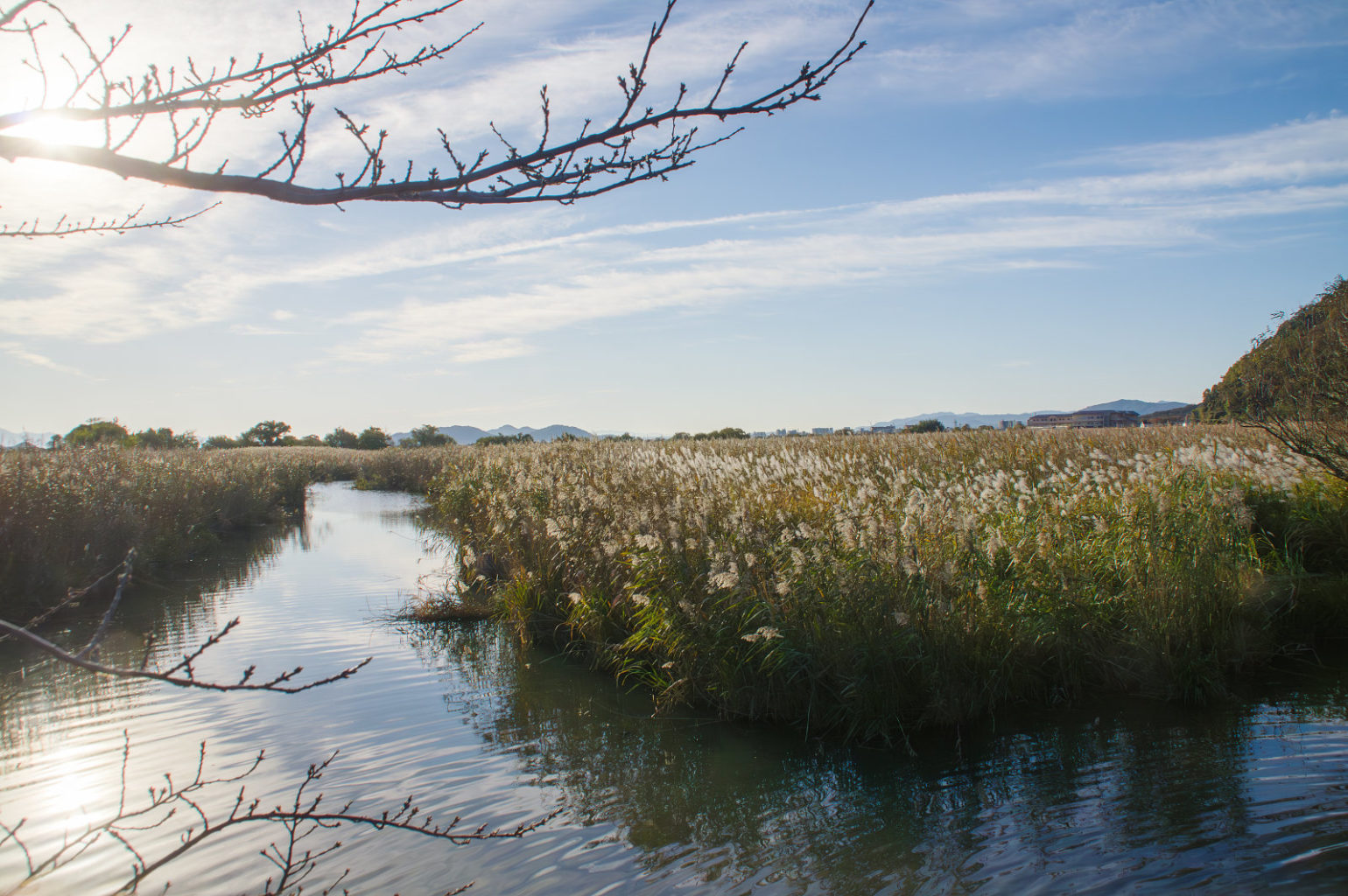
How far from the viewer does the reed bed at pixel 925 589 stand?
561 centimetres

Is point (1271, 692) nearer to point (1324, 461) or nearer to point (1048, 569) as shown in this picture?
point (1048, 569)

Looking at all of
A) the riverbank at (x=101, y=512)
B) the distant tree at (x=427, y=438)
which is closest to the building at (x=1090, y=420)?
the riverbank at (x=101, y=512)

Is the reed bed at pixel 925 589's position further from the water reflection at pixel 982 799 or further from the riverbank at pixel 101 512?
the riverbank at pixel 101 512

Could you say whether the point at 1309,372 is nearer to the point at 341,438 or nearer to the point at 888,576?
the point at 888,576

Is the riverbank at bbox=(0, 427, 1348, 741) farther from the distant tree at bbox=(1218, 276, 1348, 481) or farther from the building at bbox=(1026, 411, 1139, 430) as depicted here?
the building at bbox=(1026, 411, 1139, 430)

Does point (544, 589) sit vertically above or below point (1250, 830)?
above

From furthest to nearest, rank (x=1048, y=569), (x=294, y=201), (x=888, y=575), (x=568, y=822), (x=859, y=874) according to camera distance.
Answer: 1. (x=1048, y=569)
2. (x=888, y=575)
3. (x=568, y=822)
4. (x=859, y=874)
5. (x=294, y=201)

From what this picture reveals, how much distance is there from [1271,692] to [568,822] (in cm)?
529

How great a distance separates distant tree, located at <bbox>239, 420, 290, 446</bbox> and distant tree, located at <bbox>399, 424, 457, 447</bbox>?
1946 cm

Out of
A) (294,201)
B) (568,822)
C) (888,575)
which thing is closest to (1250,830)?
(888,575)

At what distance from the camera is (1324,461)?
8.28 m

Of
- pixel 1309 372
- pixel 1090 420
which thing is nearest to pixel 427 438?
pixel 1090 420

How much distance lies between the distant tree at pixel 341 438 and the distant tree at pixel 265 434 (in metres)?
3.85

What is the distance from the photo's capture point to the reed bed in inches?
221
